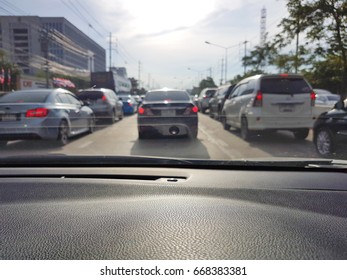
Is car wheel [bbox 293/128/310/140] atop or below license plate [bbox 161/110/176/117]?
below

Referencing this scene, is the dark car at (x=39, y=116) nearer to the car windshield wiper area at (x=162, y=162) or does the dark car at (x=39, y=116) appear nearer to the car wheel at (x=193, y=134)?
the car wheel at (x=193, y=134)

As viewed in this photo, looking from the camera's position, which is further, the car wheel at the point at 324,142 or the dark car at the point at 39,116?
the dark car at the point at 39,116

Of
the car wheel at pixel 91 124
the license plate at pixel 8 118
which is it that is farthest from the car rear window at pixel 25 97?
the car wheel at pixel 91 124

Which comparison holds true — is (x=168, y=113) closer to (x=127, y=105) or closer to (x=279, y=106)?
(x=279, y=106)

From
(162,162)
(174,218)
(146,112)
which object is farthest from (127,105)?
(174,218)

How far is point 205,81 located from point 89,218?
53.9 m

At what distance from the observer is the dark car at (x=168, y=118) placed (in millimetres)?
7901

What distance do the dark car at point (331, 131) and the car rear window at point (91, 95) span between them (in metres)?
6.22

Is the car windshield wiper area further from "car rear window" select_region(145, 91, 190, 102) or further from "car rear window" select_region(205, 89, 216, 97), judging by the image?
"car rear window" select_region(205, 89, 216, 97)

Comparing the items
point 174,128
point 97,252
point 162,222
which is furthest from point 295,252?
point 174,128

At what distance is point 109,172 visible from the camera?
3303mm

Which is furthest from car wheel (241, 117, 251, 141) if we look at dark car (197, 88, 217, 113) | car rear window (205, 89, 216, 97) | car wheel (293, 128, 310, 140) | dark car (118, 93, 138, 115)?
car rear window (205, 89, 216, 97)

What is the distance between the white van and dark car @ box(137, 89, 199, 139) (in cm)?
132

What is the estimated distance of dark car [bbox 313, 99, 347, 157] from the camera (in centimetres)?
563
